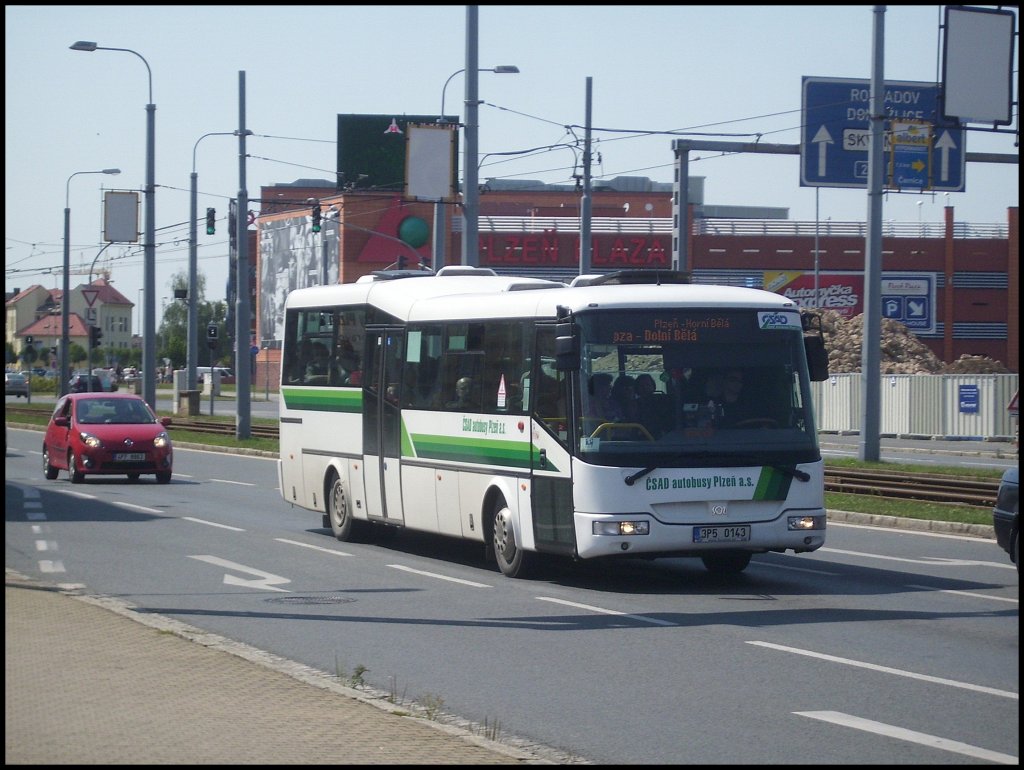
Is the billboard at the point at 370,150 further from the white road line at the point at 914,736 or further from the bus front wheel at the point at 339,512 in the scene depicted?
the white road line at the point at 914,736

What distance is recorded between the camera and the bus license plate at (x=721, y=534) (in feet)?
44.9

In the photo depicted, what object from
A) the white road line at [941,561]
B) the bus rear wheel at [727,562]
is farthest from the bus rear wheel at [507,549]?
the white road line at [941,561]

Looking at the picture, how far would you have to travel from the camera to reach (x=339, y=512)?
18.9m

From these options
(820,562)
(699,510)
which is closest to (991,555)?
(820,562)

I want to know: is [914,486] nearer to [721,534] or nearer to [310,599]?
[721,534]

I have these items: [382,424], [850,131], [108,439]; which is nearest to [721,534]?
[382,424]

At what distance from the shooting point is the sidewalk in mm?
6812

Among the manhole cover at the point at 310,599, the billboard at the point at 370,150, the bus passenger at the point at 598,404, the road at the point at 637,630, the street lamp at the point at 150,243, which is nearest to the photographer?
the road at the point at 637,630

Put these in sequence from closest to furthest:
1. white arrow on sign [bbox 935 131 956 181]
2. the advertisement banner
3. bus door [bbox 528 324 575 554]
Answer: bus door [bbox 528 324 575 554] → white arrow on sign [bbox 935 131 956 181] → the advertisement banner

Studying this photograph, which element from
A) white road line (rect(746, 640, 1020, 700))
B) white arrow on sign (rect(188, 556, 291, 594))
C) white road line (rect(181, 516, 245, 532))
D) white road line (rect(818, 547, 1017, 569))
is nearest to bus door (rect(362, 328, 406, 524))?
white arrow on sign (rect(188, 556, 291, 594))

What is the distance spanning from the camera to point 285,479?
20.6 m

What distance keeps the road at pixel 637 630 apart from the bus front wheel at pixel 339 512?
0.68 ft

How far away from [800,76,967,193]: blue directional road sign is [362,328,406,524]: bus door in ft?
58.2

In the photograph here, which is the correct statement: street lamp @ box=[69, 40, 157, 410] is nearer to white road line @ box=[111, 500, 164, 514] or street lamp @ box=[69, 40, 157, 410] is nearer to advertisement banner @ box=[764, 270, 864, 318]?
white road line @ box=[111, 500, 164, 514]
